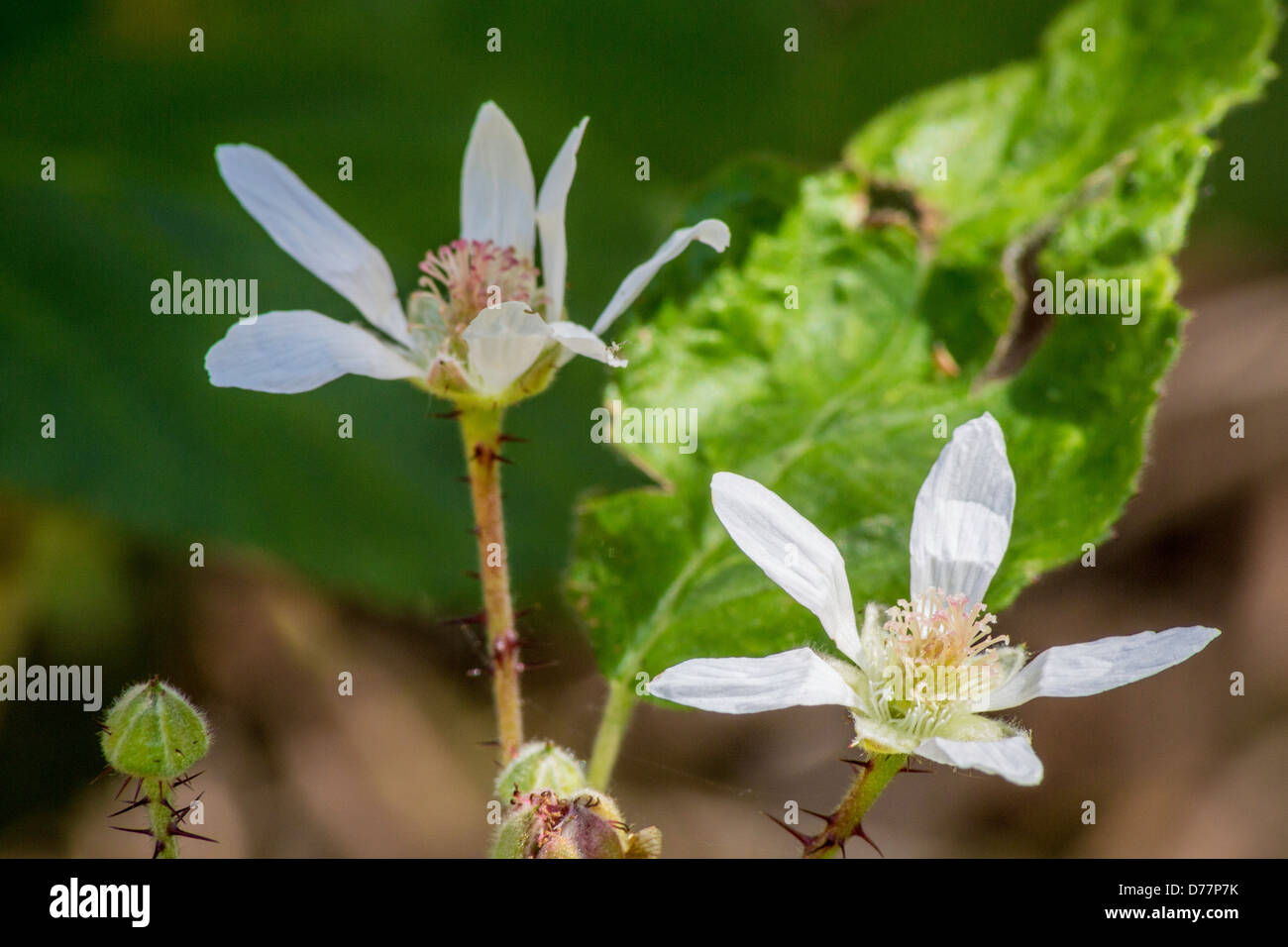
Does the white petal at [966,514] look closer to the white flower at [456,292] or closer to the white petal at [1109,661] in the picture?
the white petal at [1109,661]

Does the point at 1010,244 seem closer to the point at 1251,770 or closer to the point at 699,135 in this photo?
the point at 699,135

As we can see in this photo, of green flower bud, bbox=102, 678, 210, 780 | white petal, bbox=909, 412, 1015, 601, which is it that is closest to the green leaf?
white petal, bbox=909, 412, 1015, 601

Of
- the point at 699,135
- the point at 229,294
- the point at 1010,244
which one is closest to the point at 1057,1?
the point at 699,135

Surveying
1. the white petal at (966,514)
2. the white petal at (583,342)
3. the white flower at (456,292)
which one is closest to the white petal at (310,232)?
the white flower at (456,292)

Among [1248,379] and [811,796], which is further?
[1248,379]

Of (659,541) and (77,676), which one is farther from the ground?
(659,541)

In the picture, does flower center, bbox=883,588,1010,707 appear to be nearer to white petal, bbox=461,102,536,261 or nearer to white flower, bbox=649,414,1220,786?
white flower, bbox=649,414,1220,786
